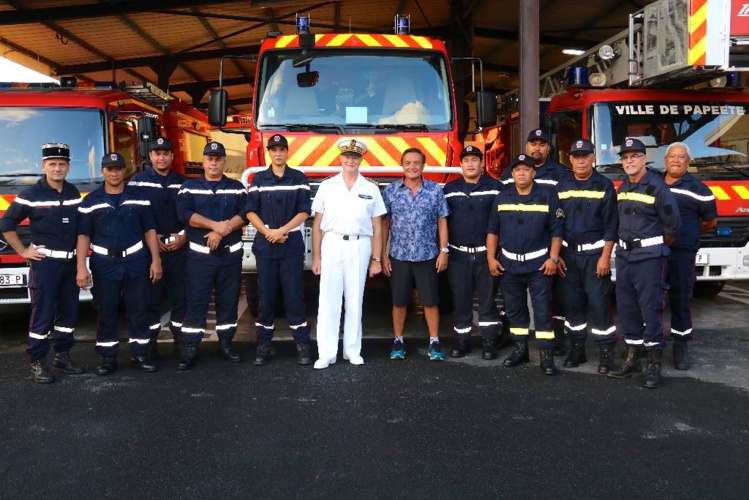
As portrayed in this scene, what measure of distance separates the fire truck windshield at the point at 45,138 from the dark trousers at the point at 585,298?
4458 mm

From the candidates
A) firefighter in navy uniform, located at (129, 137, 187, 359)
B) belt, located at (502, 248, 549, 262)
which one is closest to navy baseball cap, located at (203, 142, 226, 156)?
firefighter in navy uniform, located at (129, 137, 187, 359)

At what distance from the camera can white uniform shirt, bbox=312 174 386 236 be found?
17.9ft

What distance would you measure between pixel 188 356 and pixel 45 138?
2827mm

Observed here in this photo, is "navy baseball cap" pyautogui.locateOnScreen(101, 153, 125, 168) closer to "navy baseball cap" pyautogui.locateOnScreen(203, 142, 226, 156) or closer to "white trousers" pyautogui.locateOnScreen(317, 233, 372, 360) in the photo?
"navy baseball cap" pyautogui.locateOnScreen(203, 142, 226, 156)

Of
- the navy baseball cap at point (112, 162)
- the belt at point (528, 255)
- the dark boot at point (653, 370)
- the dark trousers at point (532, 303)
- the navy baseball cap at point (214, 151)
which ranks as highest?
the navy baseball cap at point (214, 151)

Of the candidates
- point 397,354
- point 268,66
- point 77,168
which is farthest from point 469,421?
point 77,168

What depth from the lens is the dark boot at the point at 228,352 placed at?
5.68m

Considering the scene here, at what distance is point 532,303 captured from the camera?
18.0 ft

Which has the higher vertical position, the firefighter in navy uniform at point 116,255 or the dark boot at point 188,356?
the firefighter in navy uniform at point 116,255

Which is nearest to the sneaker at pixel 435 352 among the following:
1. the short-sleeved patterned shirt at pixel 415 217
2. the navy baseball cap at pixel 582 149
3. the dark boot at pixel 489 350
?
the dark boot at pixel 489 350

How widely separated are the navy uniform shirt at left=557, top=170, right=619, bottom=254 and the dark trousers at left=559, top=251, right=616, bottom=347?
11cm

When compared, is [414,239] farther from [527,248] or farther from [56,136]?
[56,136]

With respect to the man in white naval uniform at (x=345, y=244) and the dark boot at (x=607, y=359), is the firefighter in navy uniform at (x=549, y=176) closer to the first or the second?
Result: the dark boot at (x=607, y=359)

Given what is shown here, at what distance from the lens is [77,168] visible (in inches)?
262
